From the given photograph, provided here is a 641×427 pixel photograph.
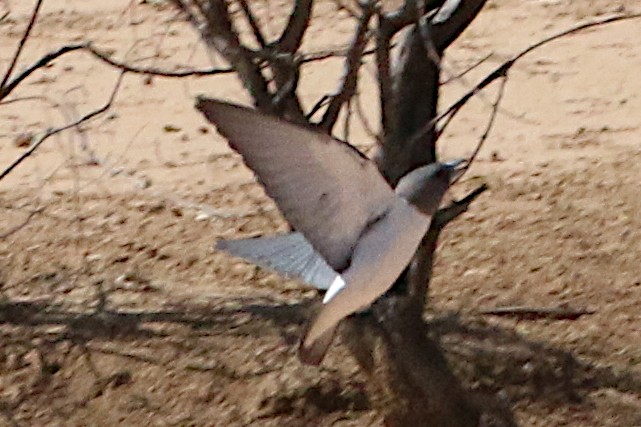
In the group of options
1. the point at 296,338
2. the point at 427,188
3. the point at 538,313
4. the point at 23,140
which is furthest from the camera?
the point at 23,140

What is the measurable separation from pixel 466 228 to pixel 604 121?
1.63m

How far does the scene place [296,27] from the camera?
8.55 feet

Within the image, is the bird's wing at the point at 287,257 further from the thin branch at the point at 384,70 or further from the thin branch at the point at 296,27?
the thin branch at the point at 296,27

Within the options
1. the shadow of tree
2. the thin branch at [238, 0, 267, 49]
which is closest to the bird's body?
the thin branch at [238, 0, 267, 49]

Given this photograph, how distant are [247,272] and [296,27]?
1270 mm

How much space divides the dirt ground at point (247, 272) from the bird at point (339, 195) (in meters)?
0.99

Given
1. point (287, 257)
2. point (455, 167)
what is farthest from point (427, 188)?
point (287, 257)

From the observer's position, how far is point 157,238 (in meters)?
4.09

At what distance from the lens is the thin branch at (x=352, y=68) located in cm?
227

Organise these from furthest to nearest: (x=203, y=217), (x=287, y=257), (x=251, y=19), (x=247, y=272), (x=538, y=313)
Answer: (x=203, y=217), (x=247, y=272), (x=538, y=313), (x=251, y=19), (x=287, y=257)

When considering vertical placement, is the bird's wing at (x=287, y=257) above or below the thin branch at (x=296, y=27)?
below

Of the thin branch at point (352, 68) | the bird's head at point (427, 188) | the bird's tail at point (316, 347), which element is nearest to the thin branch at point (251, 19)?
the thin branch at point (352, 68)

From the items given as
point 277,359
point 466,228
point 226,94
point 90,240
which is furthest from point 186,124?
point 277,359

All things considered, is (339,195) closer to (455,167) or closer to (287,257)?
(455,167)
